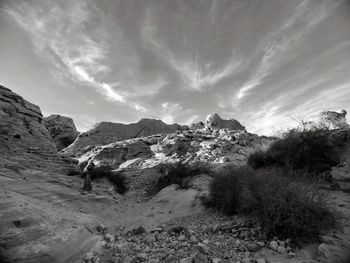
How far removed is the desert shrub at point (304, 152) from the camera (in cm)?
691

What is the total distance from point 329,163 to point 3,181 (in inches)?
444

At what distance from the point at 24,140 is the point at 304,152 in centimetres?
1405

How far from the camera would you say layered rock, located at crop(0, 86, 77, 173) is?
8.91 m

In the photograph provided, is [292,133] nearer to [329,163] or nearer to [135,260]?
[329,163]

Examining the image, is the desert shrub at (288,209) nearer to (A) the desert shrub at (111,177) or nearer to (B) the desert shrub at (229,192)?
(B) the desert shrub at (229,192)

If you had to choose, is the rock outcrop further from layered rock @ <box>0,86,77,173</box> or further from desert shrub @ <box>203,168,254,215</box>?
desert shrub @ <box>203,168,254,215</box>

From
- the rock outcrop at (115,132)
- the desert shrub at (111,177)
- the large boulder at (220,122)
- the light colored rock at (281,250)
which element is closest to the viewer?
the light colored rock at (281,250)

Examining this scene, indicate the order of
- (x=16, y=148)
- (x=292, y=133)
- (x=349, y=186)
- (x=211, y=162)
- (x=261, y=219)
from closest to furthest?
1. (x=261, y=219)
2. (x=349, y=186)
3. (x=292, y=133)
4. (x=16, y=148)
5. (x=211, y=162)

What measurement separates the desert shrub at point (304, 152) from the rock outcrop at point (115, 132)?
2237 centimetres

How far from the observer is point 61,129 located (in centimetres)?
3588

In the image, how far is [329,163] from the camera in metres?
6.86

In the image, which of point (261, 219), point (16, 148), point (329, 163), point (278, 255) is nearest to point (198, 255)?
point (278, 255)

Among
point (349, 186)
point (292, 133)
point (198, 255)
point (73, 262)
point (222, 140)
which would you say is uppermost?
point (222, 140)

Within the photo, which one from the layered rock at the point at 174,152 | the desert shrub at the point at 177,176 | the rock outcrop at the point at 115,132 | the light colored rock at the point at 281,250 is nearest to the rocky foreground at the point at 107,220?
the light colored rock at the point at 281,250
